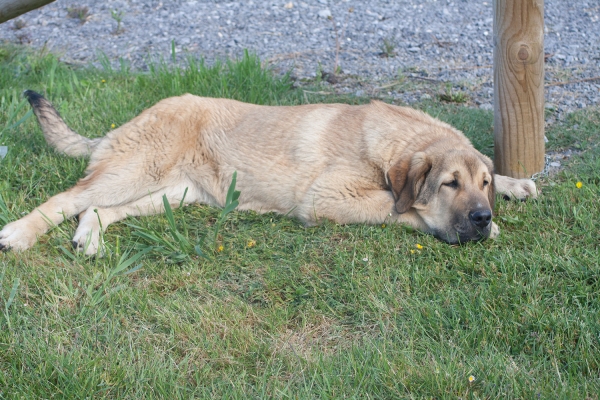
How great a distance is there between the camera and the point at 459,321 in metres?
3.47

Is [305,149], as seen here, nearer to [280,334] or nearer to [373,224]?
[373,224]

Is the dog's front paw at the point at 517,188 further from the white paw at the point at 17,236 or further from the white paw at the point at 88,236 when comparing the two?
the white paw at the point at 17,236

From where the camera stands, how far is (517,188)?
15.9ft

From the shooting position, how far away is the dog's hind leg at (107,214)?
4438 mm

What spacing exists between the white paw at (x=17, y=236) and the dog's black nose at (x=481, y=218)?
3.00 m

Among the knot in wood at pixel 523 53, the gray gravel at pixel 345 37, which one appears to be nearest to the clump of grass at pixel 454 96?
the gray gravel at pixel 345 37

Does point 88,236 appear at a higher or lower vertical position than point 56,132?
lower

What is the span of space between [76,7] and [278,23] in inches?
128

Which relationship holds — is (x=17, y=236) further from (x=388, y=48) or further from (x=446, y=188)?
(x=388, y=48)

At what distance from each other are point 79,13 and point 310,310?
7592 millimetres

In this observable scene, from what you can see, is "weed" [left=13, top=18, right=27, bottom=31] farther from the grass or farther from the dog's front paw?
the dog's front paw

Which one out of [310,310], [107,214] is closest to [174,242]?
[107,214]

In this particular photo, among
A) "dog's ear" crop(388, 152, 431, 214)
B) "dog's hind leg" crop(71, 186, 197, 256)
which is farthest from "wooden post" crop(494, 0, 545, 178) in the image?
"dog's hind leg" crop(71, 186, 197, 256)

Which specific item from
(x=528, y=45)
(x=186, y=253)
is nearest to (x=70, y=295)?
(x=186, y=253)
